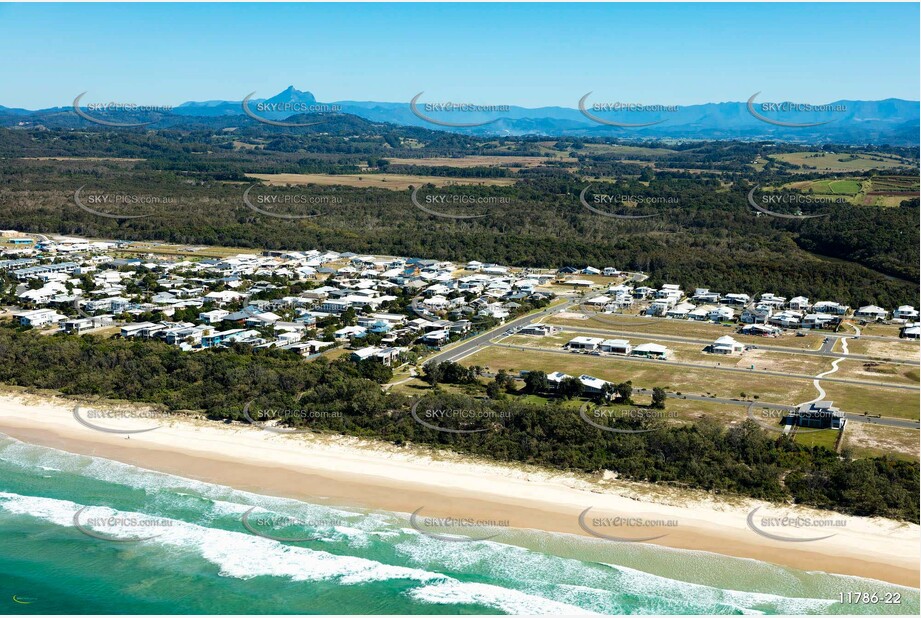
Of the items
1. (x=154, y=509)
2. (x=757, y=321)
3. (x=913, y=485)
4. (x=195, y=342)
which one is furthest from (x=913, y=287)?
(x=154, y=509)

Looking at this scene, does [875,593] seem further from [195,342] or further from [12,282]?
[12,282]

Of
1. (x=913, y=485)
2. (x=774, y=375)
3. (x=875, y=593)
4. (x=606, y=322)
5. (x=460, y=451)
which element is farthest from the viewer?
(x=606, y=322)

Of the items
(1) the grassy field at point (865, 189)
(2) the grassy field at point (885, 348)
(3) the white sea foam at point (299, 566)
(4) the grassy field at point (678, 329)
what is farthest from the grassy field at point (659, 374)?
(1) the grassy field at point (865, 189)

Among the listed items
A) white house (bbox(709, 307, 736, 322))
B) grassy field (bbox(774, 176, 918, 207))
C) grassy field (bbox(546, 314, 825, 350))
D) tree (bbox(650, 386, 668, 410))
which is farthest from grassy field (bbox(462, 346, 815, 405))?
grassy field (bbox(774, 176, 918, 207))

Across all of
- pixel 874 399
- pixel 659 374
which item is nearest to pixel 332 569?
pixel 659 374

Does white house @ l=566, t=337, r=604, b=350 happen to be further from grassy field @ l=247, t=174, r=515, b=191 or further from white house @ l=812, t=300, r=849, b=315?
grassy field @ l=247, t=174, r=515, b=191

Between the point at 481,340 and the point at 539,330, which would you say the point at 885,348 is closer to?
the point at 539,330
